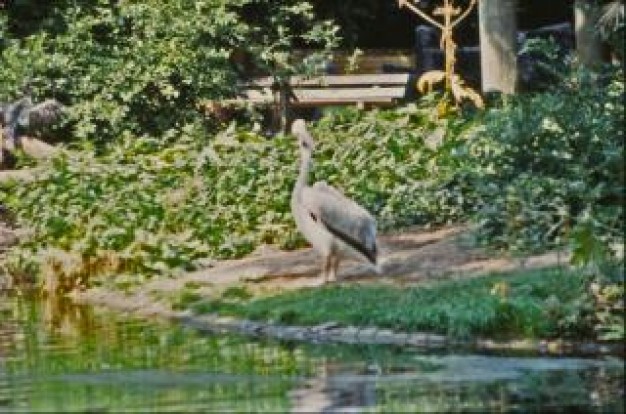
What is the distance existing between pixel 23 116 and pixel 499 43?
742 centimetres

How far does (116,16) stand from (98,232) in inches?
363

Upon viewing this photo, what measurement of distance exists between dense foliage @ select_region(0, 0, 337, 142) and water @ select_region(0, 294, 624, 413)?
1245cm

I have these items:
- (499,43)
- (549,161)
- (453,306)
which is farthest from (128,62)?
(453,306)

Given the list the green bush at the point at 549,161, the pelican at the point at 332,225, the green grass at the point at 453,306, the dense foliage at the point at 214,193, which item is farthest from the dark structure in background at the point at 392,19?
the green grass at the point at 453,306

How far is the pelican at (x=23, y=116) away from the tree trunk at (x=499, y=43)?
6.95m

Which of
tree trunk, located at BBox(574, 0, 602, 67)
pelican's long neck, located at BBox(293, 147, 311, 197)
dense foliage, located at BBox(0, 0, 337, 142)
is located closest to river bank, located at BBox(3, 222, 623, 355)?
pelican's long neck, located at BBox(293, 147, 311, 197)

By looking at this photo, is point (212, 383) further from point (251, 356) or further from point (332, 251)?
point (332, 251)

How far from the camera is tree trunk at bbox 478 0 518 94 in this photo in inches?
935

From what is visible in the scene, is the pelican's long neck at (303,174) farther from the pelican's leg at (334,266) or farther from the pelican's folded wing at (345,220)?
the pelican's leg at (334,266)

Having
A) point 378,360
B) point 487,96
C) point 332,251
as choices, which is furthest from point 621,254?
point 487,96

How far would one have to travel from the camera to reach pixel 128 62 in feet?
92.5

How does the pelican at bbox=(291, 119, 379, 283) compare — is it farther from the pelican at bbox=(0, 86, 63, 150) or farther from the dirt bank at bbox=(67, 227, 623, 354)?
the pelican at bbox=(0, 86, 63, 150)

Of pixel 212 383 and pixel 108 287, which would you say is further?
pixel 108 287

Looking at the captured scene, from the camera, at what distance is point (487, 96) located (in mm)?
24062
